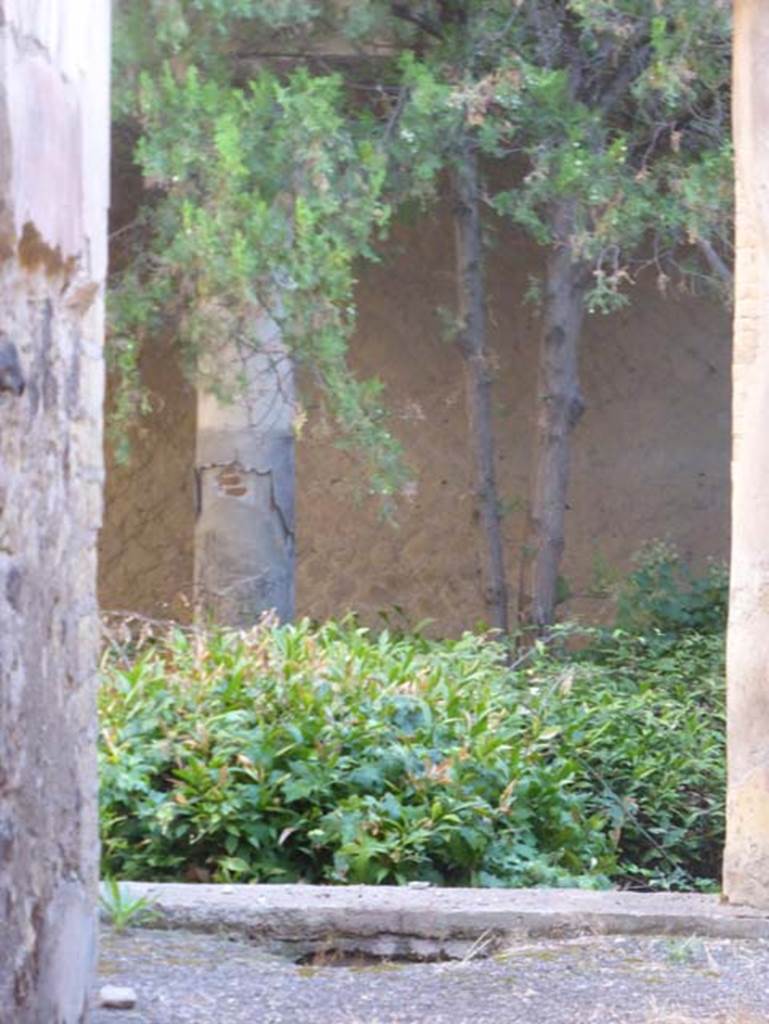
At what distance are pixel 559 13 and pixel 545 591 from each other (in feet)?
9.19

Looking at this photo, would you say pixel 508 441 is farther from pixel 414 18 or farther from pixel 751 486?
pixel 751 486

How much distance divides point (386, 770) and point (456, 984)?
58.5 inches

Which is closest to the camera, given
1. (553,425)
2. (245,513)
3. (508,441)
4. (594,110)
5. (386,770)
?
(386,770)

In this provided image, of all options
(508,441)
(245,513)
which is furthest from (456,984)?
(508,441)

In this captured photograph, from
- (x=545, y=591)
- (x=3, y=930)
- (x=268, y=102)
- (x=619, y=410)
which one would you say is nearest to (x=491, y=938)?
(x=3, y=930)

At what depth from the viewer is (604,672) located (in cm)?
827

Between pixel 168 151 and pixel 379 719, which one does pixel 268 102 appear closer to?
pixel 168 151

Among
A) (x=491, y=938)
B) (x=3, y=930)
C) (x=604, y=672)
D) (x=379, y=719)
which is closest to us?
(x=3, y=930)

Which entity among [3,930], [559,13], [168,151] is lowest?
[3,930]

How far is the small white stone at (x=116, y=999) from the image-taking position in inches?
164

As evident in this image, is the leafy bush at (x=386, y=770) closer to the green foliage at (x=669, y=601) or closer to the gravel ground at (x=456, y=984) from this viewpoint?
the gravel ground at (x=456, y=984)

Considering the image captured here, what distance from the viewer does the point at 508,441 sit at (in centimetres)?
1098

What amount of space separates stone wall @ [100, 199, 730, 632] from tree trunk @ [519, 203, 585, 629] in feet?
4.36

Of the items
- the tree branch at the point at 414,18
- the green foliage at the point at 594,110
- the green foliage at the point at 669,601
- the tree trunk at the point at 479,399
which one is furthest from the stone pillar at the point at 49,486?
the green foliage at the point at 669,601
